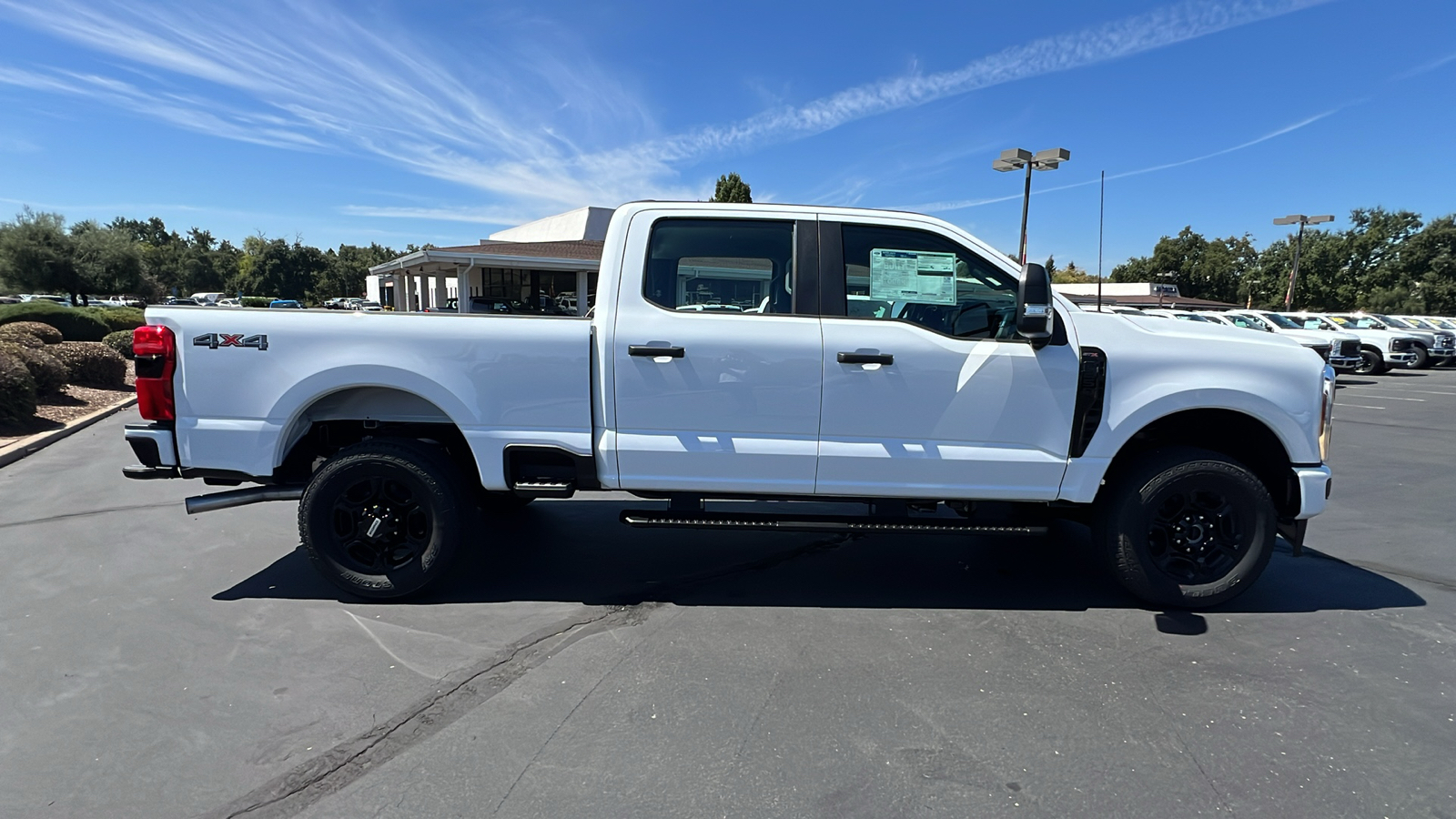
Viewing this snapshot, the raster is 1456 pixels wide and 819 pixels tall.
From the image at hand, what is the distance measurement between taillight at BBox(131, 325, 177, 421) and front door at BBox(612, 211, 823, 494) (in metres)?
2.34

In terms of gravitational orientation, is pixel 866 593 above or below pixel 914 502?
below

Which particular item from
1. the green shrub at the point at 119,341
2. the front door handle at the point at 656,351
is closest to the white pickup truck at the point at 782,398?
the front door handle at the point at 656,351

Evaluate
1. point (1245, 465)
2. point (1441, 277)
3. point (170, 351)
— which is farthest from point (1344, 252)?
point (170, 351)

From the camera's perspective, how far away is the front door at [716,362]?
13.1 feet

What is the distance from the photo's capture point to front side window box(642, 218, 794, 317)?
4.19 meters

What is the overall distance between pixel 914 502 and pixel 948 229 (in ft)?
4.87

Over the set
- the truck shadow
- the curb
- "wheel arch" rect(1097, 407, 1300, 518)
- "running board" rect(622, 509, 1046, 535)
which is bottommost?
the truck shadow

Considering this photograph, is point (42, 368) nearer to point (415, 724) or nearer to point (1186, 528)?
point (415, 724)

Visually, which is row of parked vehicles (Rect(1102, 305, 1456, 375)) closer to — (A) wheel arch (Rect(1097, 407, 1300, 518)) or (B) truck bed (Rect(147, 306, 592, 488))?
(A) wheel arch (Rect(1097, 407, 1300, 518))

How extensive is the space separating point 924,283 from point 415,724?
3193mm


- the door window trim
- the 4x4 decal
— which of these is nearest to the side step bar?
the 4x4 decal

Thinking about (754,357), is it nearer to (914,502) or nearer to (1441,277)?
(914,502)

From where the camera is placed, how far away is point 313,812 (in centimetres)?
258

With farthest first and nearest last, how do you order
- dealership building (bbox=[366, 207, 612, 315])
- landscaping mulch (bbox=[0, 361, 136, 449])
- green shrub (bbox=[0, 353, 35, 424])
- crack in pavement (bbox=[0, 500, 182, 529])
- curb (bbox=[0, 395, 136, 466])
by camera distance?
1. dealership building (bbox=[366, 207, 612, 315])
2. landscaping mulch (bbox=[0, 361, 136, 449])
3. green shrub (bbox=[0, 353, 35, 424])
4. curb (bbox=[0, 395, 136, 466])
5. crack in pavement (bbox=[0, 500, 182, 529])
